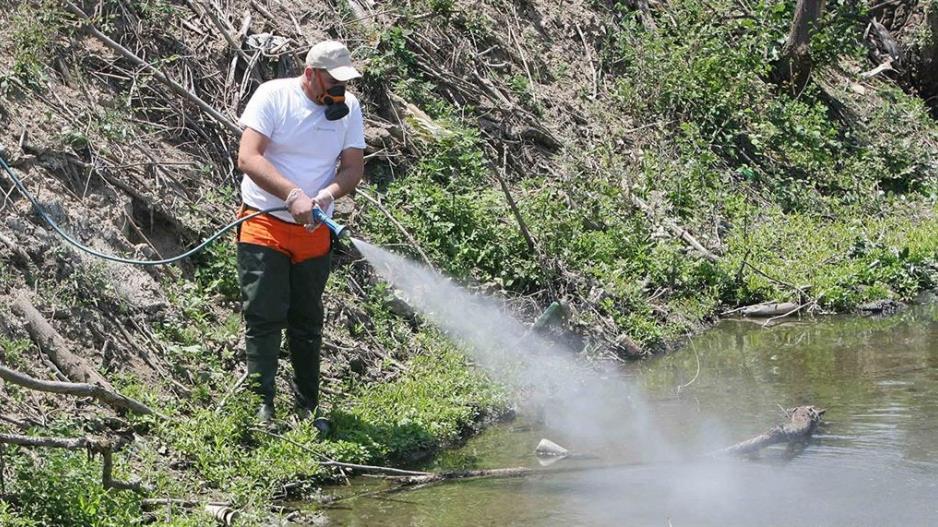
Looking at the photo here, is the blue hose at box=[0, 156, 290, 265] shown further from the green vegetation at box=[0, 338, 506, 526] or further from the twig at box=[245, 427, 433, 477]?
the twig at box=[245, 427, 433, 477]

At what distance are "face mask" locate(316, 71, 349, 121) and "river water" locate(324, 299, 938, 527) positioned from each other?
1.88m

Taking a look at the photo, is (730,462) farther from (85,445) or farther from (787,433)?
(85,445)

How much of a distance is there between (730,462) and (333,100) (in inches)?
112

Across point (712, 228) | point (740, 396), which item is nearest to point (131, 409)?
point (740, 396)

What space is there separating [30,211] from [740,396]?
4532 mm

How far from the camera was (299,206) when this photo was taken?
246 inches

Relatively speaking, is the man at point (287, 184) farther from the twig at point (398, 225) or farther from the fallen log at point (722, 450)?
the twig at point (398, 225)

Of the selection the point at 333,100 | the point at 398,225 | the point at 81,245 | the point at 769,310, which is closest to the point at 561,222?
A: the point at 398,225

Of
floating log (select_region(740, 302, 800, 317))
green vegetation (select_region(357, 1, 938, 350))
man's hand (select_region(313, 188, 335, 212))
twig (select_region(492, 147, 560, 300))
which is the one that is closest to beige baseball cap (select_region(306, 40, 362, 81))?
man's hand (select_region(313, 188, 335, 212))

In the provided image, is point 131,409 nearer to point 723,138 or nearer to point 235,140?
point 235,140

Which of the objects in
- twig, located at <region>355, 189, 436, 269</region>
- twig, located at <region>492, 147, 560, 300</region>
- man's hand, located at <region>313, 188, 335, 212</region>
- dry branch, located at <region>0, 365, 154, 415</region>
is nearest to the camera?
dry branch, located at <region>0, 365, 154, 415</region>

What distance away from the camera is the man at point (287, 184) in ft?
21.0

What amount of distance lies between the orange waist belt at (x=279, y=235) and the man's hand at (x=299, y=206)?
20 cm

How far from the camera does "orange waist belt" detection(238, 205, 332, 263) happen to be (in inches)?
255
